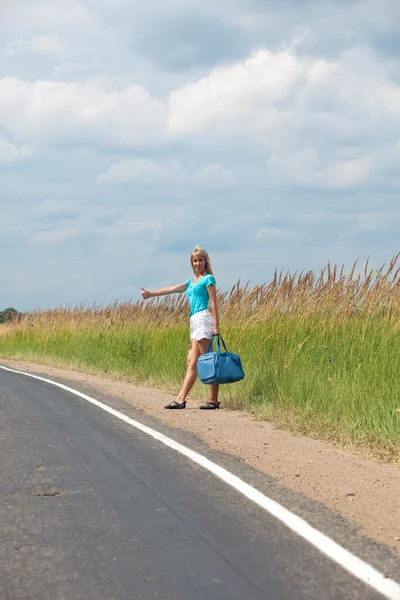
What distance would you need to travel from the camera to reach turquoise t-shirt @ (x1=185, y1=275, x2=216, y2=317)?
1205cm

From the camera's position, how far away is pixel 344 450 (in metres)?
8.93

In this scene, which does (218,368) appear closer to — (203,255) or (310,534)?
(203,255)

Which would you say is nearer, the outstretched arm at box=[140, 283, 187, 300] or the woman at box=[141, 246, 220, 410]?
the woman at box=[141, 246, 220, 410]

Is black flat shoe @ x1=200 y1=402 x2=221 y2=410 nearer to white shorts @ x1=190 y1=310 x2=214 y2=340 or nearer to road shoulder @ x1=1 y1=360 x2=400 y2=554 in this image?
road shoulder @ x1=1 y1=360 x2=400 y2=554

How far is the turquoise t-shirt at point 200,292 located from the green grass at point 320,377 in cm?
168

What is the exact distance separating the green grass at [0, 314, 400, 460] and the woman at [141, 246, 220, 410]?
94cm

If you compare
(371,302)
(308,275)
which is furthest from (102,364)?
(371,302)

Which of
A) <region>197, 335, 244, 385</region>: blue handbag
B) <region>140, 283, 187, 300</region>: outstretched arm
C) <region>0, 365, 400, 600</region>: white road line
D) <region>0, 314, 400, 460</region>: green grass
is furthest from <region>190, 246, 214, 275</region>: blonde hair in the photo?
<region>0, 365, 400, 600</region>: white road line

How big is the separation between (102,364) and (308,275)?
9934 mm

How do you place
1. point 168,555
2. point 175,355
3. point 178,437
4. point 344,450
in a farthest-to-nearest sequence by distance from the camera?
1. point 175,355
2. point 178,437
3. point 344,450
4. point 168,555

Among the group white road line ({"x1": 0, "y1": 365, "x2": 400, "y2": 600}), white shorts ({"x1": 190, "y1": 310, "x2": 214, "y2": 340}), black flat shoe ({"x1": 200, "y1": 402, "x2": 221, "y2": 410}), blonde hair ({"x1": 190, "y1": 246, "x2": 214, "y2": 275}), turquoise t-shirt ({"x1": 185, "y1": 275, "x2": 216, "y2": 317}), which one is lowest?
white road line ({"x1": 0, "y1": 365, "x2": 400, "y2": 600})

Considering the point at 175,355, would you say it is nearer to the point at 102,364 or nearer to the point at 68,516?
the point at 102,364

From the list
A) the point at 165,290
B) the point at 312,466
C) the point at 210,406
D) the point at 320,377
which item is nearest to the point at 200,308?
the point at 165,290

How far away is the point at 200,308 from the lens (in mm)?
12258
